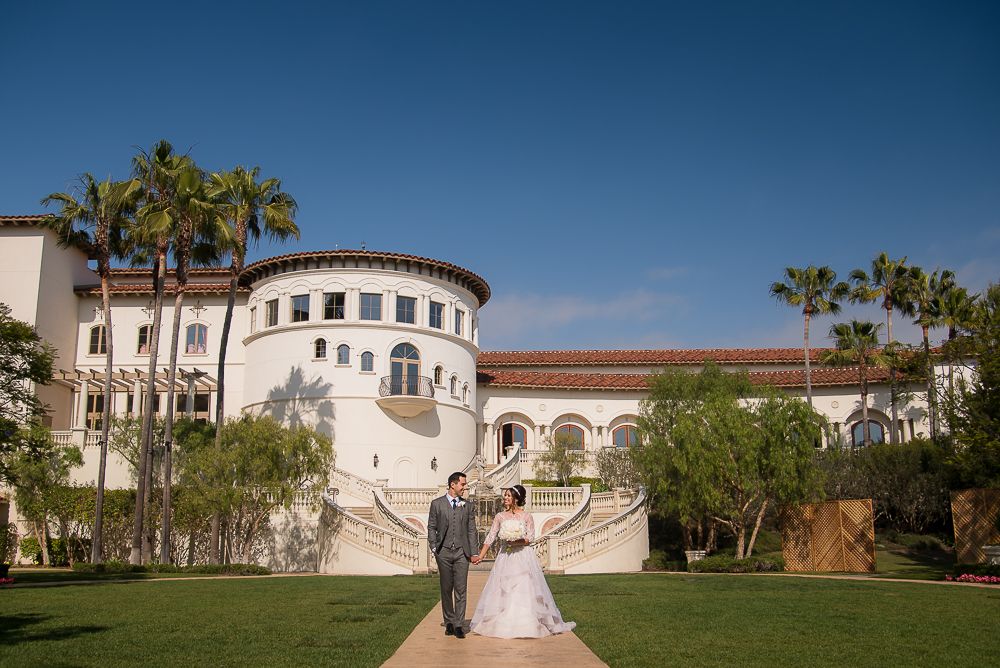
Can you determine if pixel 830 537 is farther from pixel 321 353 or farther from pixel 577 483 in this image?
pixel 321 353

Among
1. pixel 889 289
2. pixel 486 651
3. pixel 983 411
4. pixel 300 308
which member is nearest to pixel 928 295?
pixel 889 289

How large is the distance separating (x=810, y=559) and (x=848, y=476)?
36.6ft

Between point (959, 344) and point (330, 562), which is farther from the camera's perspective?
point (959, 344)

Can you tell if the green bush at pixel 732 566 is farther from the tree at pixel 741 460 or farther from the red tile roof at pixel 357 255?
the red tile roof at pixel 357 255

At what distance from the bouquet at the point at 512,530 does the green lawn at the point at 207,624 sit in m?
1.68

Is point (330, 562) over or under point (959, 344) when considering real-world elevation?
under

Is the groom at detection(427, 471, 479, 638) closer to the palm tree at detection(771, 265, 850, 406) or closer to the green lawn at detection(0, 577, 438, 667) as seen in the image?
the green lawn at detection(0, 577, 438, 667)

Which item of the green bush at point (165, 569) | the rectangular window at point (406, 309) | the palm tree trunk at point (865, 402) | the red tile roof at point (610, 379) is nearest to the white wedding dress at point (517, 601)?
the green bush at point (165, 569)

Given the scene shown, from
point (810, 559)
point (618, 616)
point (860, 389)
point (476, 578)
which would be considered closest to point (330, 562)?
point (476, 578)

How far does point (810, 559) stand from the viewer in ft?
94.2

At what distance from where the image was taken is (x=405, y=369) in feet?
132

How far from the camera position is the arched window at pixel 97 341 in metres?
42.8

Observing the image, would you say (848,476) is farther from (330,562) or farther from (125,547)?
(125,547)

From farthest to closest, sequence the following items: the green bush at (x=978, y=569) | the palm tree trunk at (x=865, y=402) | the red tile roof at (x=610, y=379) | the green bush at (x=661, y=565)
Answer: the red tile roof at (x=610, y=379) < the palm tree trunk at (x=865, y=402) < the green bush at (x=661, y=565) < the green bush at (x=978, y=569)
